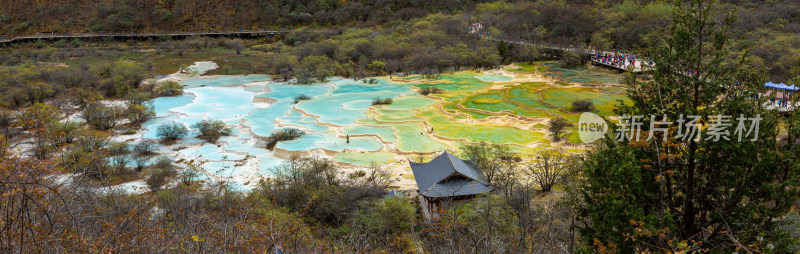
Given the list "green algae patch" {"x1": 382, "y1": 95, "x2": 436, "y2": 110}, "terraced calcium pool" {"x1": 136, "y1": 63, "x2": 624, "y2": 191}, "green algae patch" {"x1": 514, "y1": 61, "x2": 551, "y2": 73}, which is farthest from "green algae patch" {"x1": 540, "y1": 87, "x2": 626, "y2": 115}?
"green algae patch" {"x1": 514, "y1": 61, "x2": 551, "y2": 73}

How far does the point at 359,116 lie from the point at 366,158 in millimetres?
7673

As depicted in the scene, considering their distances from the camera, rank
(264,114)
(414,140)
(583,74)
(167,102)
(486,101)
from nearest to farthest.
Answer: (414,140) < (264,114) < (486,101) < (167,102) < (583,74)

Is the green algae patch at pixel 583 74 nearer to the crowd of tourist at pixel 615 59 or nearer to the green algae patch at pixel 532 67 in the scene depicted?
the green algae patch at pixel 532 67

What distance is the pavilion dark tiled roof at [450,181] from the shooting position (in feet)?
46.3

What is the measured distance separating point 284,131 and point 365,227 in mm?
13949

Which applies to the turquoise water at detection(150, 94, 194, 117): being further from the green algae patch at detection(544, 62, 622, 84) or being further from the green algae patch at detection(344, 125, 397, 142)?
the green algae patch at detection(544, 62, 622, 84)

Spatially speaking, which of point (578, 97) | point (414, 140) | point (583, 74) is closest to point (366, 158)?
point (414, 140)

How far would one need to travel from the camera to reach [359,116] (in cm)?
2906

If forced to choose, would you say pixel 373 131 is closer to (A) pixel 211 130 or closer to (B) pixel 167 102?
(A) pixel 211 130

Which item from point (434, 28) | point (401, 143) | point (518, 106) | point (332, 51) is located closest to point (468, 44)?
point (434, 28)

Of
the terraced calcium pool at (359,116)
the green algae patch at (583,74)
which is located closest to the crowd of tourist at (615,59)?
the green algae patch at (583,74)

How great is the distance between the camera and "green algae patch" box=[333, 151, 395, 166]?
21.3 metres

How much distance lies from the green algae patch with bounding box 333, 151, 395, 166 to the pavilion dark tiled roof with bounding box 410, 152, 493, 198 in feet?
20.1

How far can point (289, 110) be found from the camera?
30844 mm
